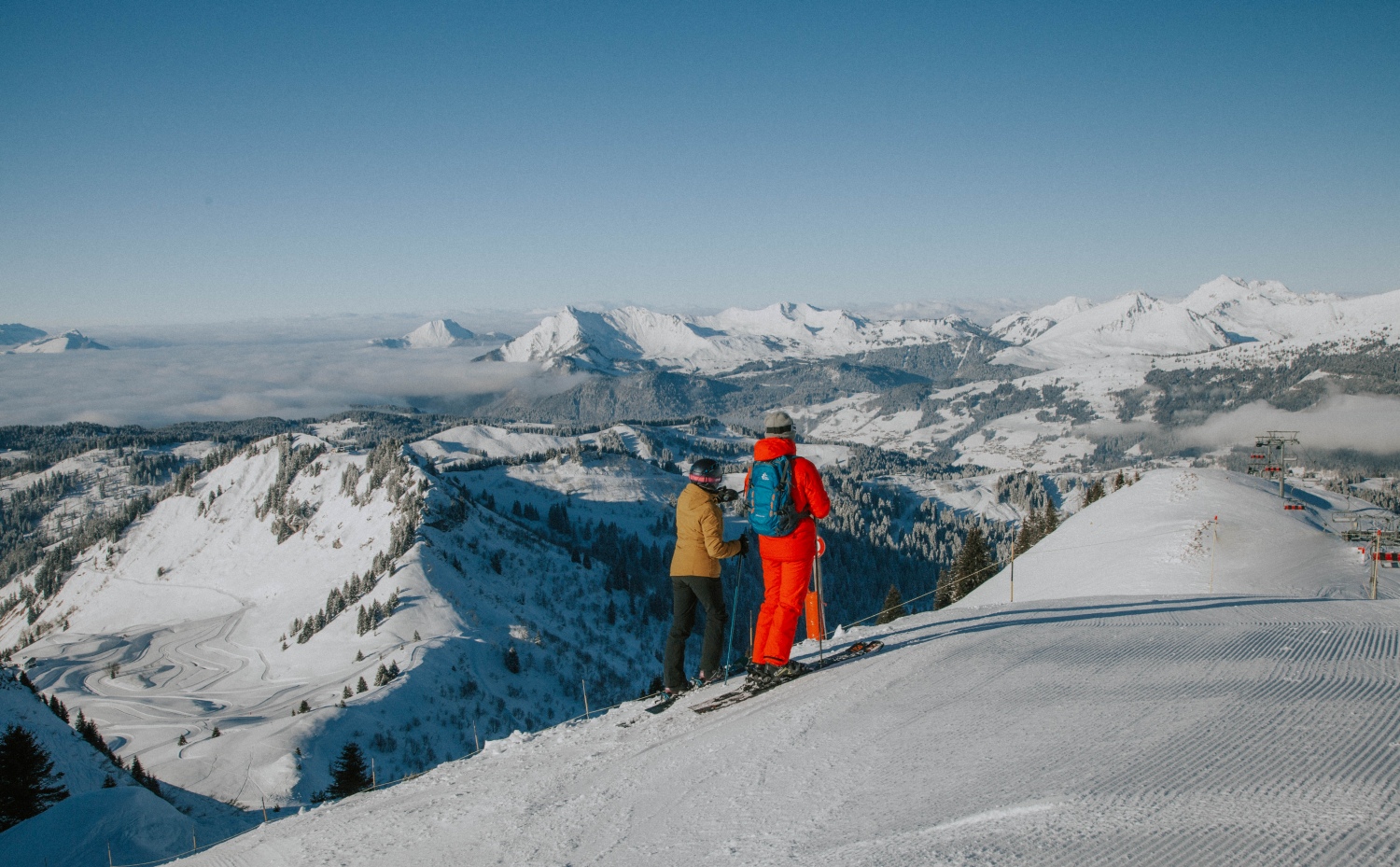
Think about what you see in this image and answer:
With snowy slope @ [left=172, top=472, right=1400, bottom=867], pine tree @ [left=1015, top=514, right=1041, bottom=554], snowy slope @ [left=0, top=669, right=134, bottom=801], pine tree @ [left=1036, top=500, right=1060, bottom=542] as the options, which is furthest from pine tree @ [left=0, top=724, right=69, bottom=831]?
pine tree @ [left=1036, top=500, right=1060, bottom=542]

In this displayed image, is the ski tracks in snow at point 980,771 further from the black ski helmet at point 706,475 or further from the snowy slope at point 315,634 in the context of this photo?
the snowy slope at point 315,634

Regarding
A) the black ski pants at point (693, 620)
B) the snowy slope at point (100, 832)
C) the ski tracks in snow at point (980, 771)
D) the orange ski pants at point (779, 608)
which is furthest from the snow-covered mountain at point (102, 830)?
the orange ski pants at point (779, 608)

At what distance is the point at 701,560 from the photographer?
389 inches

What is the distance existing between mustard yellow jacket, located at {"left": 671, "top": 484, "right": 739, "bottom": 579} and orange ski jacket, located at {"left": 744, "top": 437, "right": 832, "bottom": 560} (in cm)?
71

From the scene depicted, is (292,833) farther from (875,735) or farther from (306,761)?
(306,761)

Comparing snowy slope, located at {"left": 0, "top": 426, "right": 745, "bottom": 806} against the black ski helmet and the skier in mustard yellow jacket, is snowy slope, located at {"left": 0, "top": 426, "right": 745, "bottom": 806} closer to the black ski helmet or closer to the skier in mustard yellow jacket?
the skier in mustard yellow jacket

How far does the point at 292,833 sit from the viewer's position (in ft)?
28.9

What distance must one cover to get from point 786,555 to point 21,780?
47347 millimetres

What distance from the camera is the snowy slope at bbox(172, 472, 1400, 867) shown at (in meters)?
4.38

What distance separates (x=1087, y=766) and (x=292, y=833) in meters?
9.03

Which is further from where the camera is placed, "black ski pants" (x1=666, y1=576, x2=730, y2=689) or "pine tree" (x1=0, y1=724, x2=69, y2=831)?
"pine tree" (x1=0, y1=724, x2=69, y2=831)

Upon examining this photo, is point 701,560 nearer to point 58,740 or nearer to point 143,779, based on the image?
point 143,779

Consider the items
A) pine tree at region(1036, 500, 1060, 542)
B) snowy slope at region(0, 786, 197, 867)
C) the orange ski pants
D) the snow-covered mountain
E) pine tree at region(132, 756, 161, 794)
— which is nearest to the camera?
the orange ski pants

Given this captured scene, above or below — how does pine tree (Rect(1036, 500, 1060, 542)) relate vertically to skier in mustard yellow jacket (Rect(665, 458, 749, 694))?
below
